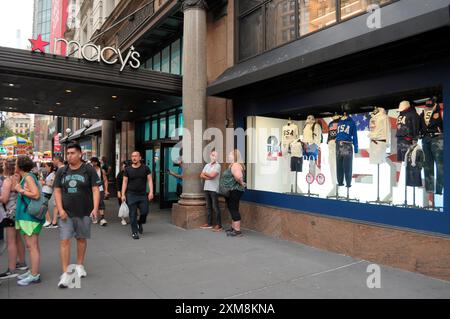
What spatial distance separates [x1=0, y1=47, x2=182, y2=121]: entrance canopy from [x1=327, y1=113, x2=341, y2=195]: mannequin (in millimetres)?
4569

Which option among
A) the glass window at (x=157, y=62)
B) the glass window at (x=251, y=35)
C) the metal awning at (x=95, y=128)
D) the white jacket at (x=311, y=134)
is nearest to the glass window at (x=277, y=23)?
the glass window at (x=251, y=35)

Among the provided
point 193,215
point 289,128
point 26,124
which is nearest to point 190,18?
point 289,128

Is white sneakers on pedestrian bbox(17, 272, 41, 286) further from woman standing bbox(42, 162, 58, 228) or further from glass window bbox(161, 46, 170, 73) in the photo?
glass window bbox(161, 46, 170, 73)

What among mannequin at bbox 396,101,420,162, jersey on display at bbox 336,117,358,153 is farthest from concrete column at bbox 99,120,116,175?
mannequin at bbox 396,101,420,162

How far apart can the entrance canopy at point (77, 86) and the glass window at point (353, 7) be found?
486 cm

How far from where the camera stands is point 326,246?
600 cm

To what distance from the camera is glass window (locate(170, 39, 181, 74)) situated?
11.7m

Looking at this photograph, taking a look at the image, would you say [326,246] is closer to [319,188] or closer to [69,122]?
[319,188]

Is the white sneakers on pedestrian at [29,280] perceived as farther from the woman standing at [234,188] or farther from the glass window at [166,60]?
the glass window at [166,60]

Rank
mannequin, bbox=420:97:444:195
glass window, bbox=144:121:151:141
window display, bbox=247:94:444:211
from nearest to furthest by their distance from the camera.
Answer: mannequin, bbox=420:97:444:195
window display, bbox=247:94:444:211
glass window, bbox=144:121:151:141

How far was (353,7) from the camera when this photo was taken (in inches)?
239

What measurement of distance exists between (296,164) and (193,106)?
2.82 metres

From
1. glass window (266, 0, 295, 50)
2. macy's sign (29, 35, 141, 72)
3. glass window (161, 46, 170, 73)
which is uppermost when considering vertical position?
glass window (161, 46, 170, 73)

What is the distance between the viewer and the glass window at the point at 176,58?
11.7 m
